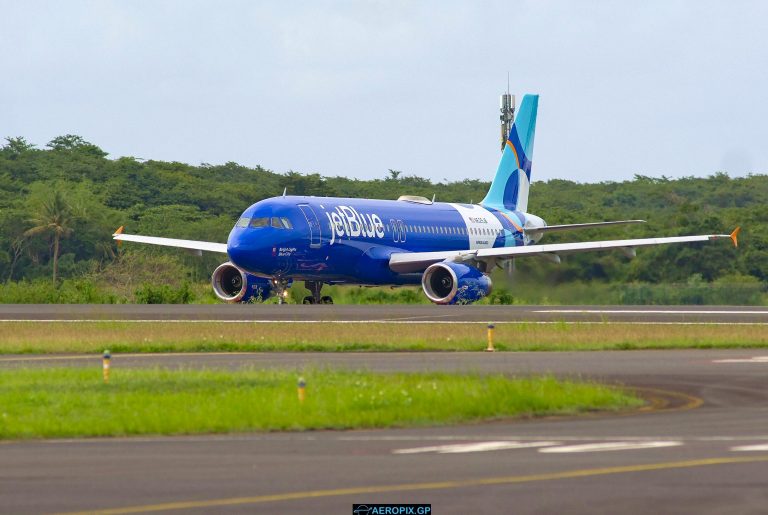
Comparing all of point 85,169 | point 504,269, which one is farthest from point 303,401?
point 85,169

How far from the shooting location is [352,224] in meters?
54.2

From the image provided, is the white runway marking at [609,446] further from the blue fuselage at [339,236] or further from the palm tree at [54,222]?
the palm tree at [54,222]

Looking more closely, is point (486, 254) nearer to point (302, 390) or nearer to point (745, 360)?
point (745, 360)

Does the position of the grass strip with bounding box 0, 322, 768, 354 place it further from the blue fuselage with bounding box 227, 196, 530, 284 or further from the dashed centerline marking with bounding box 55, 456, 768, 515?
the dashed centerline marking with bounding box 55, 456, 768, 515

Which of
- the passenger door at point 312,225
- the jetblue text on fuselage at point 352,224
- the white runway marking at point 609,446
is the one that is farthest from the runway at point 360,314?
the white runway marking at point 609,446

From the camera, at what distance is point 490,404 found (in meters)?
19.7

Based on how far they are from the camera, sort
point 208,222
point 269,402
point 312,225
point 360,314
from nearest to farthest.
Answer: point 269,402, point 360,314, point 312,225, point 208,222

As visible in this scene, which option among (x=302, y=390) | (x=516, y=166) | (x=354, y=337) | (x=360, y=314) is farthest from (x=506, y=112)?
(x=302, y=390)

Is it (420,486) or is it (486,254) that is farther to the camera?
(486,254)

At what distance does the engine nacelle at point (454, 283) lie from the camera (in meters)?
53.0

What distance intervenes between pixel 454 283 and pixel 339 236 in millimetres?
4410

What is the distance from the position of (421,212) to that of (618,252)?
10666 millimetres

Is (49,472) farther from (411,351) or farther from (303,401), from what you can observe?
(411,351)

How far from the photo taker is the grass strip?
32.0 metres
